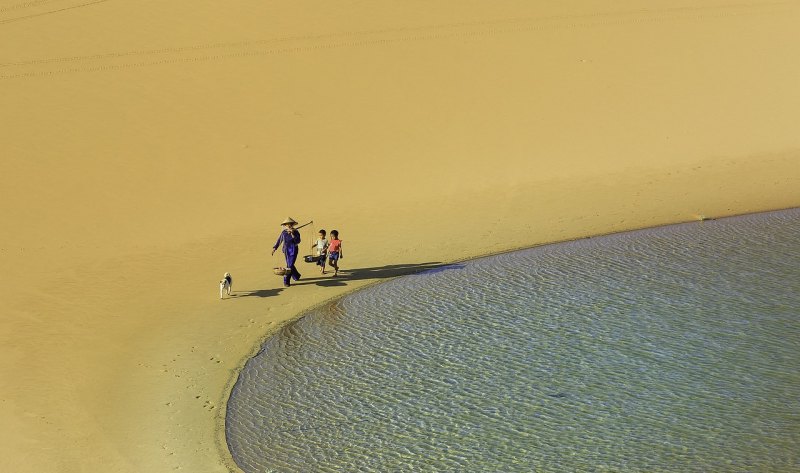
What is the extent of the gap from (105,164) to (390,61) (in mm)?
8530

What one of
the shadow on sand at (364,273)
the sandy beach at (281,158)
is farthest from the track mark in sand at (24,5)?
the shadow on sand at (364,273)

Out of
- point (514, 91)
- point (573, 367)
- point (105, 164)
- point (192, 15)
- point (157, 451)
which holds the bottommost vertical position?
point (157, 451)

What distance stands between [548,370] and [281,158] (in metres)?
11.0

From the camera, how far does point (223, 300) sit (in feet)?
47.3

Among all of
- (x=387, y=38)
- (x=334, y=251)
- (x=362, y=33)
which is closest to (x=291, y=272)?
(x=334, y=251)

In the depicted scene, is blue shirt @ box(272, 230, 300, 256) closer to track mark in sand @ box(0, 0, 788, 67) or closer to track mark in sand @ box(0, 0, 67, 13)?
track mark in sand @ box(0, 0, 788, 67)

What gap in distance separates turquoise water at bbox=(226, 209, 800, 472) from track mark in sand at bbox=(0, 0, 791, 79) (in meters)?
12.5

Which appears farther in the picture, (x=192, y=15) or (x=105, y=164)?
(x=192, y=15)

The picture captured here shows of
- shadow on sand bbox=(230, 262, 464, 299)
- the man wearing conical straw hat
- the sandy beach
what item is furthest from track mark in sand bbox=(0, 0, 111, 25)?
the man wearing conical straw hat

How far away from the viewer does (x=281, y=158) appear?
2092cm

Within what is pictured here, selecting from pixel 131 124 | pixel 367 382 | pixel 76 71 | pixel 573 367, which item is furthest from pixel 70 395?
pixel 76 71

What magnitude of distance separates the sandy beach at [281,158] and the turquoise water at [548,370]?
0.80 metres

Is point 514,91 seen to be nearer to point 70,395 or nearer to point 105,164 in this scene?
point 105,164

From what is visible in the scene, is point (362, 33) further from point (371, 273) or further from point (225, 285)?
point (225, 285)
